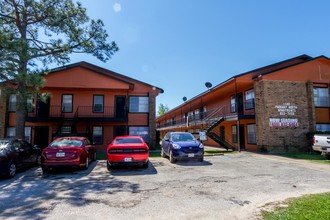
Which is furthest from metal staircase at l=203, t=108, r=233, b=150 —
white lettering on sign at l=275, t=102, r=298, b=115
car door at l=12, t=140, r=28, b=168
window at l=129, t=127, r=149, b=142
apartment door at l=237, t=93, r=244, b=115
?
car door at l=12, t=140, r=28, b=168

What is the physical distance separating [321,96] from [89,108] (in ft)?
65.5

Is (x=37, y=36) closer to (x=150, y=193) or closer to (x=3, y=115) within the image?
(x=3, y=115)

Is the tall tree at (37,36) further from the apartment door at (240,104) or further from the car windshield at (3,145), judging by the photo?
the apartment door at (240,104)

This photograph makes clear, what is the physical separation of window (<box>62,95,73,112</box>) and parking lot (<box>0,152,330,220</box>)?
11.7 m

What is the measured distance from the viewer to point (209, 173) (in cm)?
964

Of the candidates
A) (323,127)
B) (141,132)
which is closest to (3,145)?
(141,132)

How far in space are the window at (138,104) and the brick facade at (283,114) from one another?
9.42 metres

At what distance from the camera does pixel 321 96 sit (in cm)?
2048

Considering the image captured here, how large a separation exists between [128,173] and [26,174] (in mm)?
4254

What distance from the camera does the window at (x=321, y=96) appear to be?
20.3 m

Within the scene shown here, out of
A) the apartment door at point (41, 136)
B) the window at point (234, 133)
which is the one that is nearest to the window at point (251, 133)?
the window at point (234, 133)

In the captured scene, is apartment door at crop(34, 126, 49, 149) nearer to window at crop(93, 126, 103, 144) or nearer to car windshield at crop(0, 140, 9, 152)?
Answer: window at crop(93, 126, 103, 144)

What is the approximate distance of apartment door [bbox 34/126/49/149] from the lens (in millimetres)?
20734

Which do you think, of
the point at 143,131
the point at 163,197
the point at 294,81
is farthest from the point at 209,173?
the point at 294,81
